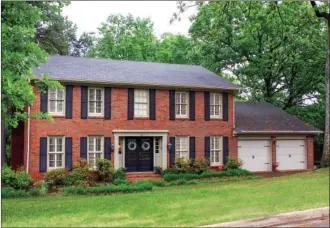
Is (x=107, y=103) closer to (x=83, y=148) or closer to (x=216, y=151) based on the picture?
(x=83, y=148)

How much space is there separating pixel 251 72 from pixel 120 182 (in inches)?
564

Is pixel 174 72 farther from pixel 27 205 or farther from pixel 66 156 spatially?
pixel 27 205

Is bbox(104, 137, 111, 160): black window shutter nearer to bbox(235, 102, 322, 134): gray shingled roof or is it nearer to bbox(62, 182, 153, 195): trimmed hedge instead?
bbox(62, 182, 153, 195): trimmed hedge

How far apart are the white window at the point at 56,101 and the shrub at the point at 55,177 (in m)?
2.79

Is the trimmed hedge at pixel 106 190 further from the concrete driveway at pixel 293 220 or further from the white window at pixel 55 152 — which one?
the concrete driveway at pixel 293 220

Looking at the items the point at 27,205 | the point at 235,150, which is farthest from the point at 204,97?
the point at 27,205

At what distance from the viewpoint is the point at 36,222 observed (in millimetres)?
10742

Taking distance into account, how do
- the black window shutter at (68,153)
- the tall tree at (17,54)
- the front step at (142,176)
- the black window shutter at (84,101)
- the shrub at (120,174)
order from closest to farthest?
the tall tree at (17,54) → the black window shutter at (68,153) → the shrub at (120,174) → the black window shutter at (84,101) → the front step at (142,176)

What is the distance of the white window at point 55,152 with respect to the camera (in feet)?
72.1

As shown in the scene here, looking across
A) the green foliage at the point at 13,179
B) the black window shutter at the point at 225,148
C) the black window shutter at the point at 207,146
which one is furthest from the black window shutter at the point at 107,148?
the black window shutter at the point at 225,148

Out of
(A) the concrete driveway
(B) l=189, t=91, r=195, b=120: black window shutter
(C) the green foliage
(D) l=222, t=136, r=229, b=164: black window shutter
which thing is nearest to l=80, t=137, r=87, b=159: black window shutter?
(C) the green foliage

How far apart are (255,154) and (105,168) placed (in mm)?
9201

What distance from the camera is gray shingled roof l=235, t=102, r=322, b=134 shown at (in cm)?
2700

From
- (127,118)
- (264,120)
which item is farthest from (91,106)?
(264,120)
